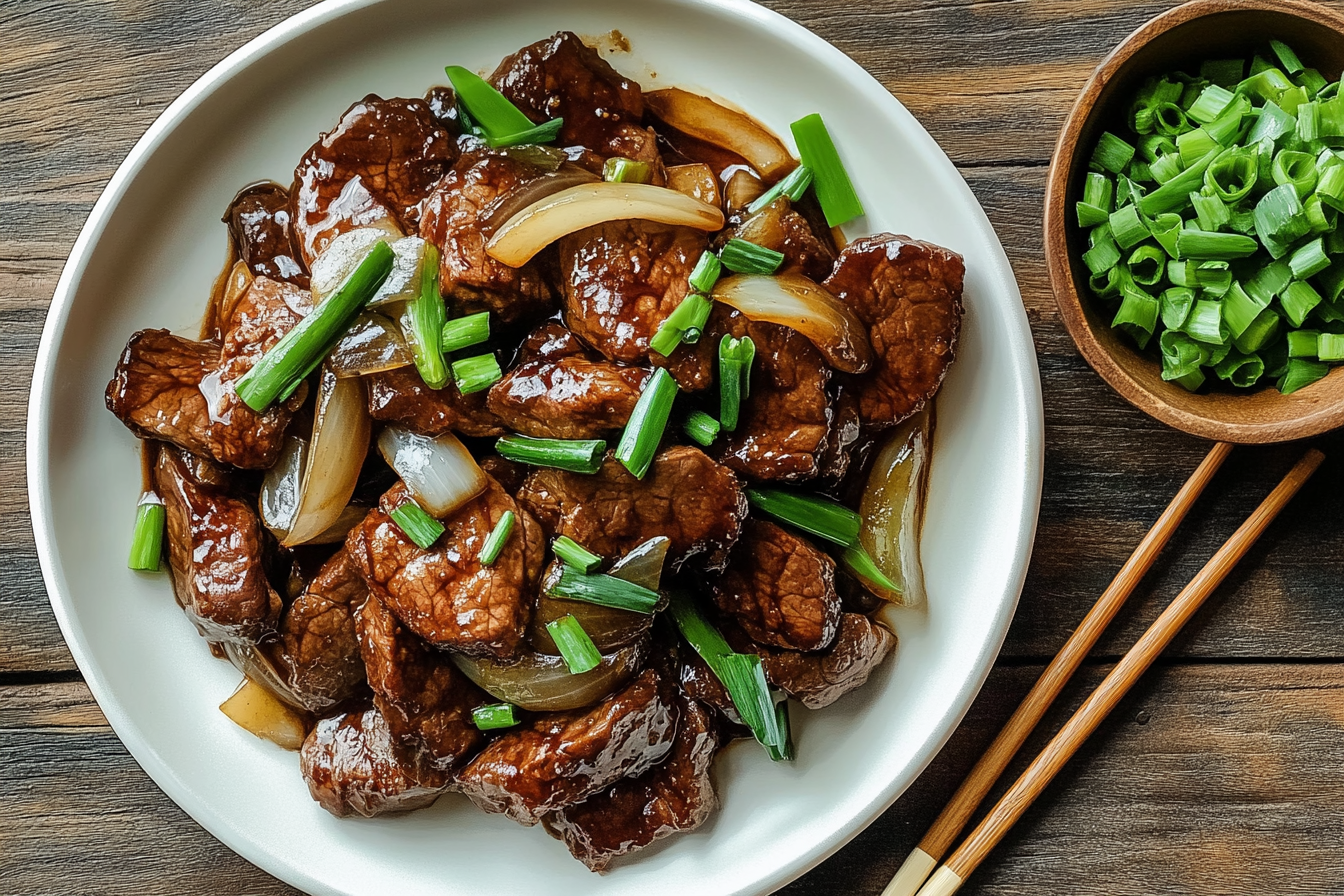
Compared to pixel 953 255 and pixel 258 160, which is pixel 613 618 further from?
pixel 258 160

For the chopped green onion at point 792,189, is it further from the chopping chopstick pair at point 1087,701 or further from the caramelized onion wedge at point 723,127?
the chopping chopstick pair at point 1087,701

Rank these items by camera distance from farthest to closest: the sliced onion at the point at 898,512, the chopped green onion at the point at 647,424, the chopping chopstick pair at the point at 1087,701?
the chopping chopstick pair at the point at 1087,701 → the sliced onion at the point at 898,512 → the chopped green onion at the point at 647,424

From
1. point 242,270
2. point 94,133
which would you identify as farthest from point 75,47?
point 242,270

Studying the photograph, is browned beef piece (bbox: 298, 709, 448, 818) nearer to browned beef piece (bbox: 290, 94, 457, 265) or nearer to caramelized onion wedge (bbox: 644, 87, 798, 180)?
browned beef piece (bbox: 290, 94, 457, 265)

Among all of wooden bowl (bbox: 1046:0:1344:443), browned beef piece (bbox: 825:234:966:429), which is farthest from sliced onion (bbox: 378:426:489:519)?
wooden bowl (bbox: 1046:0:1344:443)

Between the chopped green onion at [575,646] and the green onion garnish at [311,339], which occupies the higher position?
the green onion garnish at [311,339]

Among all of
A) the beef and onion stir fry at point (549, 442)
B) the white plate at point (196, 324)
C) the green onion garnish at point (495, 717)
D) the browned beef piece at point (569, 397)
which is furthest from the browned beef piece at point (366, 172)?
the green onion garnish at point (495, 717)
